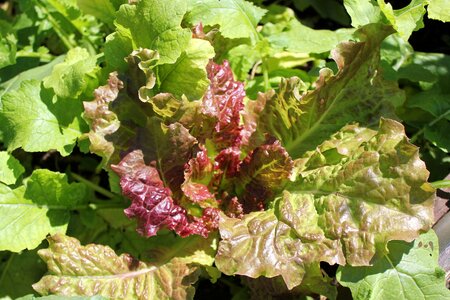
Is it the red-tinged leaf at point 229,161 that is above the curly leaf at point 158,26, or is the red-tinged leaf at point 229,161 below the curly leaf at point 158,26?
below

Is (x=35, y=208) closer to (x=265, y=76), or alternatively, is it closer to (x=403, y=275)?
(x=265, y=76)

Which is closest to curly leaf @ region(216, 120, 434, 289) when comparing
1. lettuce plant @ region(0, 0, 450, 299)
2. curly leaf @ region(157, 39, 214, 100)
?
lettuce plant @ region(0, 0, 450, 299)

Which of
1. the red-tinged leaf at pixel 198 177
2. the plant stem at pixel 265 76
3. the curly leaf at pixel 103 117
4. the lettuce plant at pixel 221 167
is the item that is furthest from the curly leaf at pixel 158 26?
the plant stem at pixel 265 76

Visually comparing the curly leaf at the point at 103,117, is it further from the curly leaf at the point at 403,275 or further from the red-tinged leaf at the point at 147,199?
the curly leaf at the point at 403,275

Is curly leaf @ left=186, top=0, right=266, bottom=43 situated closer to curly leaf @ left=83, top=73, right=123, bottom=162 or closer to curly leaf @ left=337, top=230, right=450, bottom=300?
curly leaf @ left=83, top=73, right=123, bottom=162

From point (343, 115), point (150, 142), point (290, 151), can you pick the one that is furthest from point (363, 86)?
point (150, 142)

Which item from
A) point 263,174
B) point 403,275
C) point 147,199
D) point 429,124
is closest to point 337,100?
point 263,174
